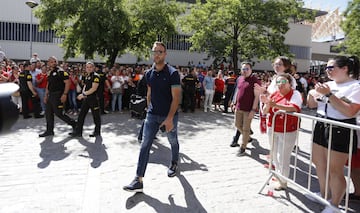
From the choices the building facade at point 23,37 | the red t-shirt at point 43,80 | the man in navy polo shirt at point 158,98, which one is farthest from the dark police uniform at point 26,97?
the building facade at point 23,37

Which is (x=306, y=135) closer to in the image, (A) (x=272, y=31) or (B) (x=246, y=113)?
(B) (x=246, y=113)

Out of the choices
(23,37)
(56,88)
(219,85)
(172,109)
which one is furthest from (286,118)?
(23,37)

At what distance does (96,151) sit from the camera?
640 cm

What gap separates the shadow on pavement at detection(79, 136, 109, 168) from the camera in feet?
18.7

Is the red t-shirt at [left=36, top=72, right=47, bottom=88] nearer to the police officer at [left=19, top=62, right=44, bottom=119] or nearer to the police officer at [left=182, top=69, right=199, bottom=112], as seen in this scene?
the police officer at [left=19, top=62, right=44, bottom=119]

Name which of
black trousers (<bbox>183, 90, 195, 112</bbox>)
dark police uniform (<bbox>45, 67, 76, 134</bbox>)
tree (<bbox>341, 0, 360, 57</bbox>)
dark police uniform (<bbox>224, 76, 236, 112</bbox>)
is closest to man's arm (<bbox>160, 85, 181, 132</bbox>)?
dark police uniform (<bbox>45, 67, 76, 134</bbox>)

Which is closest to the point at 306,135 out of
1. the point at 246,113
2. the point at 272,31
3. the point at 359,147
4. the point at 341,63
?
the point at 246,113

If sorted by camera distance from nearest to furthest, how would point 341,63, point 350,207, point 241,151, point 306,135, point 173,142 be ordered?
1. point 341,63
2. point 350,207
3. point 173,142
4. point 241,151
5. point 306,135

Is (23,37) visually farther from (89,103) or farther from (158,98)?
(158,98)

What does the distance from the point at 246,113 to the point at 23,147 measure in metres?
4.40

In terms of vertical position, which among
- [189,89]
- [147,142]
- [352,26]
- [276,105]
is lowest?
[147,142]

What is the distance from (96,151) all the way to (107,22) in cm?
992

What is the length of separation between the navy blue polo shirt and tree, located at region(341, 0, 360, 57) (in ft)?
75.6

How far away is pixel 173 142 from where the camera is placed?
5.18 metres
